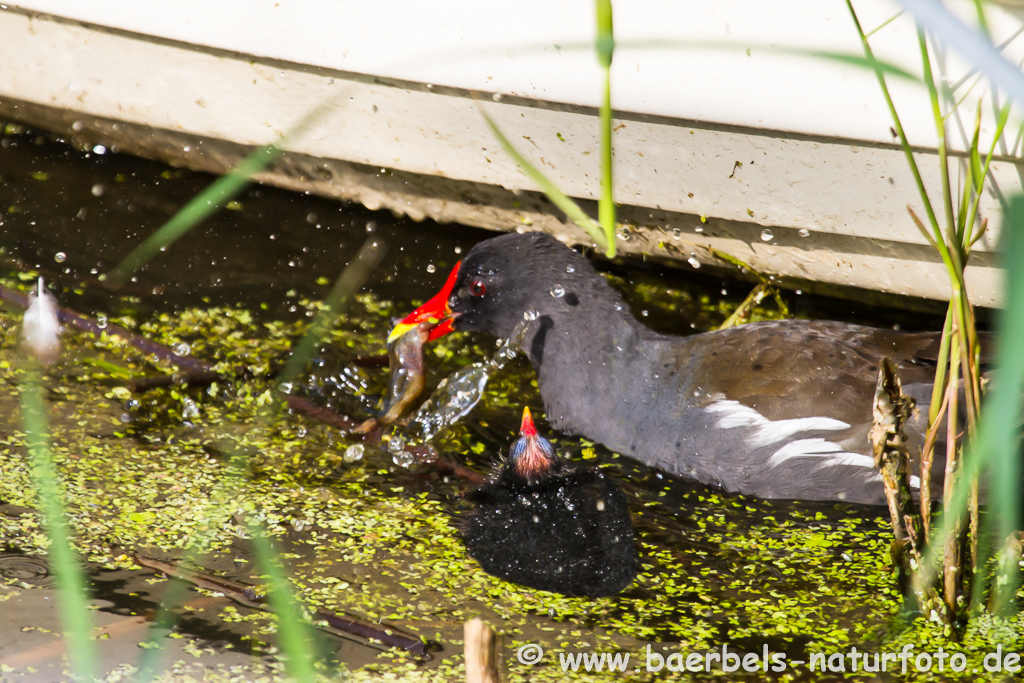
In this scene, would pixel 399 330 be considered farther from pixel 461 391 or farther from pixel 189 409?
pixel 189 409

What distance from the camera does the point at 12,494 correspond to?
94.1 inches

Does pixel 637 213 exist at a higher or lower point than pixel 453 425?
higher

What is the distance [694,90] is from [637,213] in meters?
0.63

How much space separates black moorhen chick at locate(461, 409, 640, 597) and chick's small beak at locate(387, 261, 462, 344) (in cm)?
61

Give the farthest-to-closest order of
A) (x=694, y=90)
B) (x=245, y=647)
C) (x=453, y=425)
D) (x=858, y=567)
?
(x=453, y=425), (x=694, y=90), (x=858, y=567), (x=245, y=647)

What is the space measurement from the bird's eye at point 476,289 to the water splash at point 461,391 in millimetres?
139

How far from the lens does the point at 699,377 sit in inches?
105

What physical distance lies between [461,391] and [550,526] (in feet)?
2.35

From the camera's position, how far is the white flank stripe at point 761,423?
2.53 m

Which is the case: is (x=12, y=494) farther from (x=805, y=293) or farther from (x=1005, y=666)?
(x=805, y=293)

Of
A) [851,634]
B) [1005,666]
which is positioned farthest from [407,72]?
[1005,666]

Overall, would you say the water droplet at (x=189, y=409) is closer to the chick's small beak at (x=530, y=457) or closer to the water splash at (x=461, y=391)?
the water splash at (x=461, y=391)

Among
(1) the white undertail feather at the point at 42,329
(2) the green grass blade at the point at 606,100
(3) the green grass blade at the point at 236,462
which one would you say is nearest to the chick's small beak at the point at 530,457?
(3) the green grass blade at the point at 236,462

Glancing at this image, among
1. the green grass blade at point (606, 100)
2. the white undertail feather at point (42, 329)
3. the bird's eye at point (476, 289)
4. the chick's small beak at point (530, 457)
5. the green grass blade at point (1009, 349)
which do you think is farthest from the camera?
the white undertail feather at point (42, 329)
